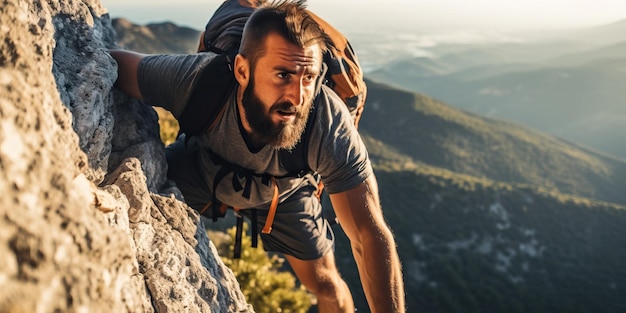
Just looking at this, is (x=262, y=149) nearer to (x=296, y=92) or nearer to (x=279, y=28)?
(x=296, y=92)

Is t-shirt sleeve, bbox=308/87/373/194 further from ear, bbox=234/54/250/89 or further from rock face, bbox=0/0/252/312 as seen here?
rock face, bbox=0/0/252/312

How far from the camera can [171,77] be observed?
12.8 ft

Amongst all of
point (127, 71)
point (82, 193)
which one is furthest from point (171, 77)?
point (82, 193)

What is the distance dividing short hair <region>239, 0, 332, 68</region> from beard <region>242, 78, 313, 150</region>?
27cm

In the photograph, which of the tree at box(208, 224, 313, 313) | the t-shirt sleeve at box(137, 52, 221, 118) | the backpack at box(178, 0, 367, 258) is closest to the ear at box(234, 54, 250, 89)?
the backpack at box(178, 0, 367, 258)

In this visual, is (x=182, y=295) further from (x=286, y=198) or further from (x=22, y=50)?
(x=22, y=50)

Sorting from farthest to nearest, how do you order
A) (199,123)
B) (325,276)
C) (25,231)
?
(325,276)
(199,123)
(25,231)

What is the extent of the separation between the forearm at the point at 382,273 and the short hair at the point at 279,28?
70.6 inches

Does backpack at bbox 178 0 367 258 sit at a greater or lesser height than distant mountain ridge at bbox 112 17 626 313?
greater

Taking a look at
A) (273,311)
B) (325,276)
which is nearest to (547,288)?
(273,311)

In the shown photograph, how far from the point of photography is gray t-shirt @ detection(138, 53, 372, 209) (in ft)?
12.5

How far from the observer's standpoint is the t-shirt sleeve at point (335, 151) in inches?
149

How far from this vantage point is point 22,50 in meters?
2.22

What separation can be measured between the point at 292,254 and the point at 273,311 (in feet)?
53.3
